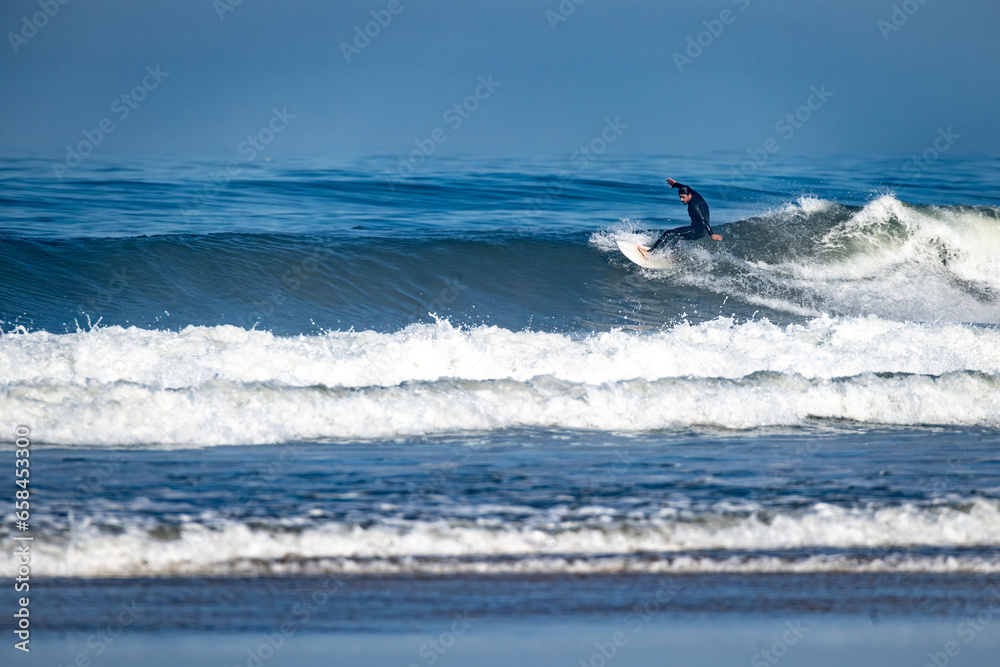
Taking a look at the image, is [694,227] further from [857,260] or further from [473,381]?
[473,381]

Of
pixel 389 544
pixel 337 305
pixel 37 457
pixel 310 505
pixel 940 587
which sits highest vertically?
pixel 337 305

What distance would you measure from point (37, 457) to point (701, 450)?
4.72m

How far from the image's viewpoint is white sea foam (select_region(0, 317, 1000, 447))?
722 cm

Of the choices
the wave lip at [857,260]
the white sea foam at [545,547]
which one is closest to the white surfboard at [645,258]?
the wave lip at [857,260]

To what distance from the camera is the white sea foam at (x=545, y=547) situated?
15.2 feet

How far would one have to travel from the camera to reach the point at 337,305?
44.7 feet

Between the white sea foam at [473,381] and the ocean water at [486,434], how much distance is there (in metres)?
0.03

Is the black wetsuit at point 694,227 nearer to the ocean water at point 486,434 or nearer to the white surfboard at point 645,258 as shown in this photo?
the white surfboard at point 645,258

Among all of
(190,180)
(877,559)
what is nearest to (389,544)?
(877,559)

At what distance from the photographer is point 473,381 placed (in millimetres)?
8195

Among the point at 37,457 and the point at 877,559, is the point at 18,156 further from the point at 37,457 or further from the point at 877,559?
the point at 877,559

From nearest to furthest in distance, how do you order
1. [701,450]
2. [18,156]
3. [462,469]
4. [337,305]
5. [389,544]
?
[389,544]
[462,469]
[701,450]
[337,305]
[18,156]

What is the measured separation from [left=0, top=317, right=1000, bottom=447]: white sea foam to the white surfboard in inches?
209

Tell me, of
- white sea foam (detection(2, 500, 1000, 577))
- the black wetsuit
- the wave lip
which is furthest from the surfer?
white sea foam (detection(2, 500, 1000, 577))
